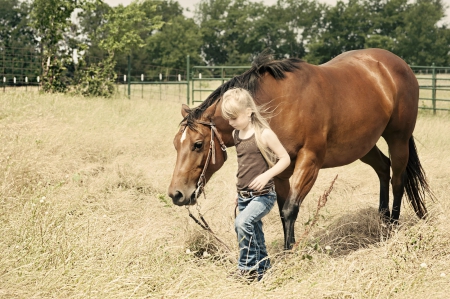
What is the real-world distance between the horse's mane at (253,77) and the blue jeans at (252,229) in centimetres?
71

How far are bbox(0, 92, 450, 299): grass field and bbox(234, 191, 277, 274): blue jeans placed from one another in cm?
12

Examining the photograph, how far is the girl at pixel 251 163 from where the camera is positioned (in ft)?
11.8

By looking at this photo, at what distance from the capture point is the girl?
359cm

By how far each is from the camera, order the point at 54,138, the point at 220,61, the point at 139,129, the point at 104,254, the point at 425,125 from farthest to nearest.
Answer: the point at 220,61
the point at 425,125
the point at 139,129
the point at 54,138
the point at 104,254

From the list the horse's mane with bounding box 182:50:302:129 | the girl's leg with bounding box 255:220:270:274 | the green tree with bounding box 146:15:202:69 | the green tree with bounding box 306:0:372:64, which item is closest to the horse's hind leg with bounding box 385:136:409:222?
the horse's mane with bounding box 182:50:302:129

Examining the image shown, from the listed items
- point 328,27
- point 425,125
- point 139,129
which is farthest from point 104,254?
point 328,27

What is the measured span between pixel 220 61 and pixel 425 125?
58.7 m

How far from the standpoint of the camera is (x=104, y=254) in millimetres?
3676

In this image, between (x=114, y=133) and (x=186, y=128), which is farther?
(x=114, y=133)

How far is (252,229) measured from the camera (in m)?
3.64

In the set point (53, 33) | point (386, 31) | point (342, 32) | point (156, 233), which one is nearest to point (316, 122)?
point (156, 233)

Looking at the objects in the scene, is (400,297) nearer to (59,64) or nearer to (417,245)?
(417,245)

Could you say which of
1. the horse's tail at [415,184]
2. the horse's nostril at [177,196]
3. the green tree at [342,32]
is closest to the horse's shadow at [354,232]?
the horse's tail at [415,184]

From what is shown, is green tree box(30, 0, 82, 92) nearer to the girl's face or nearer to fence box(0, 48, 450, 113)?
fence box(0, 48, 450, 113)
